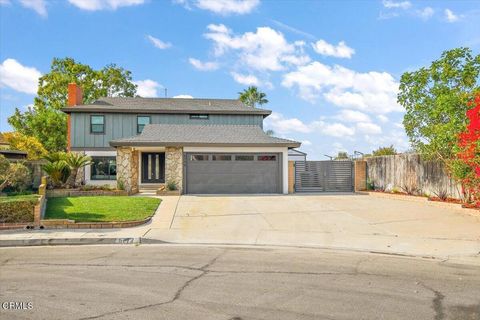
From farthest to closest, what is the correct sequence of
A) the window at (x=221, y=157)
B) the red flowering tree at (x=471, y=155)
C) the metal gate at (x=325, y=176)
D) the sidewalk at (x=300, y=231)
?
the metal gate at (x=325, y=176), the window at (x=221, y=157), the red flowering tree at (x=471, y=155), the sidewalk at (x=300, y=231)

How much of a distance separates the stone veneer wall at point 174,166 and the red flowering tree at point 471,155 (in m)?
13.4

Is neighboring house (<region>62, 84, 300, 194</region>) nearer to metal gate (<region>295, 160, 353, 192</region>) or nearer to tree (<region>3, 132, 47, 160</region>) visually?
metal gate (<region>295, 160, 353, 192</region>)

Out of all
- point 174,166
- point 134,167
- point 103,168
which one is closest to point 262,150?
Answer: point 174,166

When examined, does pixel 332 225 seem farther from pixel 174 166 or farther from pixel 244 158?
pixel 174 166

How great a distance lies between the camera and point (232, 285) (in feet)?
21.6

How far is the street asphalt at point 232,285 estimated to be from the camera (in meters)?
5.34

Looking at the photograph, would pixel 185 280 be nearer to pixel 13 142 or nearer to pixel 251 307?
pixel 251 307

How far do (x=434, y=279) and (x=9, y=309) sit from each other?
645 centimetres

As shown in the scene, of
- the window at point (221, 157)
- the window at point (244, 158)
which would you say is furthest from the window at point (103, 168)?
the window at point (244, 158)

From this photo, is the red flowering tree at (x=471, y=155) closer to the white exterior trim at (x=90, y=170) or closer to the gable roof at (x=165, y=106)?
the gable roof at (x=165, y=106)

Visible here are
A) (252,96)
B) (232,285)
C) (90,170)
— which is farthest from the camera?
(252,96)

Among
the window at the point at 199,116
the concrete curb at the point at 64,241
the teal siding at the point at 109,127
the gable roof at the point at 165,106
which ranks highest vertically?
the gable roof at the point at 165,106

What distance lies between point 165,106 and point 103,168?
660 cm
